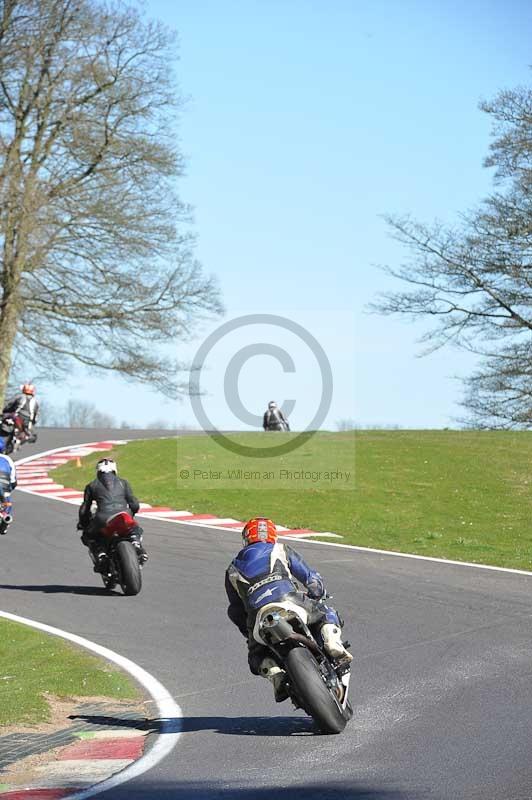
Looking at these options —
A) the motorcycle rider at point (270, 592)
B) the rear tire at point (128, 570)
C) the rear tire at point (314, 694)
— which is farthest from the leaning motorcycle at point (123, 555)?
the rear tire at point (314, 694)

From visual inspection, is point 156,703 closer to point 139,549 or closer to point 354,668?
point 354,668

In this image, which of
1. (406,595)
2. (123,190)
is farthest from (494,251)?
(406,595)

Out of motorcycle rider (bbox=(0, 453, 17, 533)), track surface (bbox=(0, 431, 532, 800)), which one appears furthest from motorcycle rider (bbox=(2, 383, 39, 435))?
motorcycle rider (bbox=(0, 453, 17, 533))

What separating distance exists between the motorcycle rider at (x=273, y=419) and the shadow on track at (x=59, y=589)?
64.2 feet

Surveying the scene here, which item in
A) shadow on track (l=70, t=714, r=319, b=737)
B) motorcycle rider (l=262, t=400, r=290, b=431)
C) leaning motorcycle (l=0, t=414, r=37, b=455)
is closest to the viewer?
shadow on track (l=70, t=714, r=319, b=737)

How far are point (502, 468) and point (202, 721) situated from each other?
58.0 ft

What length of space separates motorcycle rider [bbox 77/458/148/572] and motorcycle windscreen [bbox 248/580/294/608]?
658cm

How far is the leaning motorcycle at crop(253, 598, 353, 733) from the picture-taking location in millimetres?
7203

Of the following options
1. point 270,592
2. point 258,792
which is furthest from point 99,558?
point 258,792

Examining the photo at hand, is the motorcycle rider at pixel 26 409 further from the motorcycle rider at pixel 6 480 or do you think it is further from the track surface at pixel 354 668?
the motorcycle rider at pixel 6 480

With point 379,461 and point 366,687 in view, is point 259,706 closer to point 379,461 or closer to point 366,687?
point 366,687

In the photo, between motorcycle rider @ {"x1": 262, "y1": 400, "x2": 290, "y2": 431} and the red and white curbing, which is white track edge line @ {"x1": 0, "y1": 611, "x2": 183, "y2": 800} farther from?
motorcycle rider @ {"x1": 262, "y1": 400, "x2": 290, "y2": 431}

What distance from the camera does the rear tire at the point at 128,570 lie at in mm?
13891

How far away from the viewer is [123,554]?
13930mm
